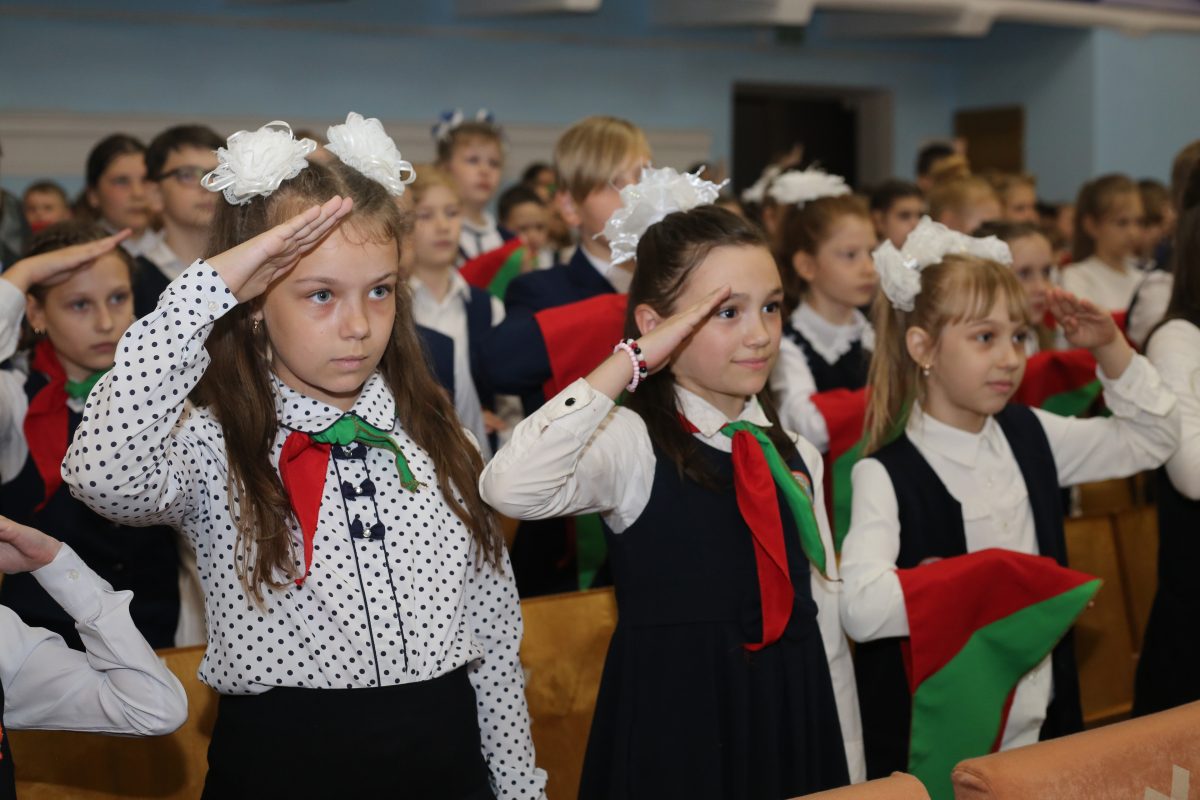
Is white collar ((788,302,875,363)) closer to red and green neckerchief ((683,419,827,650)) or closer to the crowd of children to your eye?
the crowd of children

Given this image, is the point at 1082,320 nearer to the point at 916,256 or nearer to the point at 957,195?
the point at 916,256

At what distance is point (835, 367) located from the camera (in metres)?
4.11

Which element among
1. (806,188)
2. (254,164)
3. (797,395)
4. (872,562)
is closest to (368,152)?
(254,164)

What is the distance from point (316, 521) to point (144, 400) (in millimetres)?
369

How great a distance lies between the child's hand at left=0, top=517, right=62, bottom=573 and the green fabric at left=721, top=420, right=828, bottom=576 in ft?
4.06

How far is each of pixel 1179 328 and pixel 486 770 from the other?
2076 mm

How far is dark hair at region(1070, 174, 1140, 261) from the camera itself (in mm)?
6207

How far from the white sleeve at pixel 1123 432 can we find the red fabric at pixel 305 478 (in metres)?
1.78

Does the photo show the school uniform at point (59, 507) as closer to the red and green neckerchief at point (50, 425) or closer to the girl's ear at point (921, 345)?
the red and green neckerchief at point (50, 425)

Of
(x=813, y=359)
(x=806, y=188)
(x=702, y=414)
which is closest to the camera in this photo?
(x=702, y=414)

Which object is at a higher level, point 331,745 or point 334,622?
point 334,622

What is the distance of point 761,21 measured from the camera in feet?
31.4

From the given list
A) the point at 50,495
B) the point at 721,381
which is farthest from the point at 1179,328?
the point at 50,495

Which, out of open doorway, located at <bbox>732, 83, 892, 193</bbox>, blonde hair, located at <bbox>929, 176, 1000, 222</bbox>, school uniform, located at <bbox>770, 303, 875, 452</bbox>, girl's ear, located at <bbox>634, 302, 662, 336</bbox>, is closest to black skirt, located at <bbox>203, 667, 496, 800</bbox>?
girl's ear, located at <bbox>634, 302, 662, 336</bbox>
